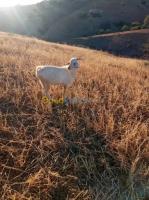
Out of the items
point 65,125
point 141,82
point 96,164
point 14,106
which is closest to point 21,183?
point 96,164

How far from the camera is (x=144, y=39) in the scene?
43.3 meters

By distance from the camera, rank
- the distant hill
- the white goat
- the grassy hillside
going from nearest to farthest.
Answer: the white goat, the grassy hillside, the distant hill

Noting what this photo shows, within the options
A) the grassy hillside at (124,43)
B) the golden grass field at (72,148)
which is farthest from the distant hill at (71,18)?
the golden grass field at (72,148)

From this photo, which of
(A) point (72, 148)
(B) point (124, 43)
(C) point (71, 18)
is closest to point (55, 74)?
(A) point (72, 148)

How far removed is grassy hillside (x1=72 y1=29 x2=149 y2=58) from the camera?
40.0m

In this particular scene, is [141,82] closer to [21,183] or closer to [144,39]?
[21,183]

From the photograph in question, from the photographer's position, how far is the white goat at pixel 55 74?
249 inches

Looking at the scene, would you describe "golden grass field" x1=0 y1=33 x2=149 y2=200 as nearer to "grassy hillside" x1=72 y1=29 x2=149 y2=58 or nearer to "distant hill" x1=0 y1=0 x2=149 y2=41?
"grassy hillside" x1=72 y1=29 x2=149 y2=58

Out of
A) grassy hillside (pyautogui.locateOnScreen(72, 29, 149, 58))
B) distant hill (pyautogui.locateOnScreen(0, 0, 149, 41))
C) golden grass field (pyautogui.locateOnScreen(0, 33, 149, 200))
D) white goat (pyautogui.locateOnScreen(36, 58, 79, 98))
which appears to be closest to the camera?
golden grass field (pyautogui.locateOnScreen(0, 33, 149, 200))

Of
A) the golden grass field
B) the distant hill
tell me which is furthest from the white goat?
the distant hill

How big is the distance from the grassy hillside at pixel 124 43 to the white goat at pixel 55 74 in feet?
102

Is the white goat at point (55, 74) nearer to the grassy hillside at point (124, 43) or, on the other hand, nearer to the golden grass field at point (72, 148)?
the golden grass field at point (72, 148)

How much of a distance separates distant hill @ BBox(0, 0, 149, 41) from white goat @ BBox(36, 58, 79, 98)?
179ft

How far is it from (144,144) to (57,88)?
236 cm
